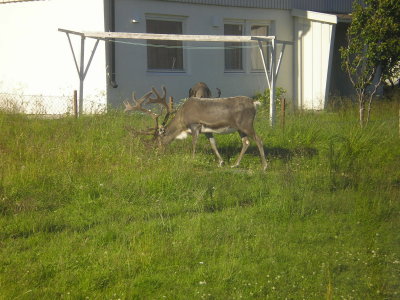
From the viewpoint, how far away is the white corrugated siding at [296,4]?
22047 millimetres

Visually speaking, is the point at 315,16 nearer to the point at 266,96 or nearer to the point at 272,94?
the point at 266,96

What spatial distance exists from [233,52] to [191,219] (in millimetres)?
14910

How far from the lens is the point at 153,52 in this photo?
2073 cm

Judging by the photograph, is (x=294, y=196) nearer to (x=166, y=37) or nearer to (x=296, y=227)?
(x=296, y=227)

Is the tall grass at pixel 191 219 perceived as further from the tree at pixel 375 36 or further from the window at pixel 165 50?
the window at pixel 165 50

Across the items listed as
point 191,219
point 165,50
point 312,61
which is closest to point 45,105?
point 165,50

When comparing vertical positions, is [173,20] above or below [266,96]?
above

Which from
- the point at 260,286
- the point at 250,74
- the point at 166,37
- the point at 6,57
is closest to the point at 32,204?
the point at 260,286

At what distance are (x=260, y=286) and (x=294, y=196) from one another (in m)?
3.13

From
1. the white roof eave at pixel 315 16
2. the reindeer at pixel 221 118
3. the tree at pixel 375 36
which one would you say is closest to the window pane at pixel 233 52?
the white roof eave at pixel 315 16

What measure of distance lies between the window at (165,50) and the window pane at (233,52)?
2008 mm

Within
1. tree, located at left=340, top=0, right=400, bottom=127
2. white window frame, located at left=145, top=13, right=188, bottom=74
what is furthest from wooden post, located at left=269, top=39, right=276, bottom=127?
white window frame, located at left=145, top=13, right=188, bottom=74

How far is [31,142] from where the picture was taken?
12.8 meters

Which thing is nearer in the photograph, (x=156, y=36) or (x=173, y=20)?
(x=156, y=36)
